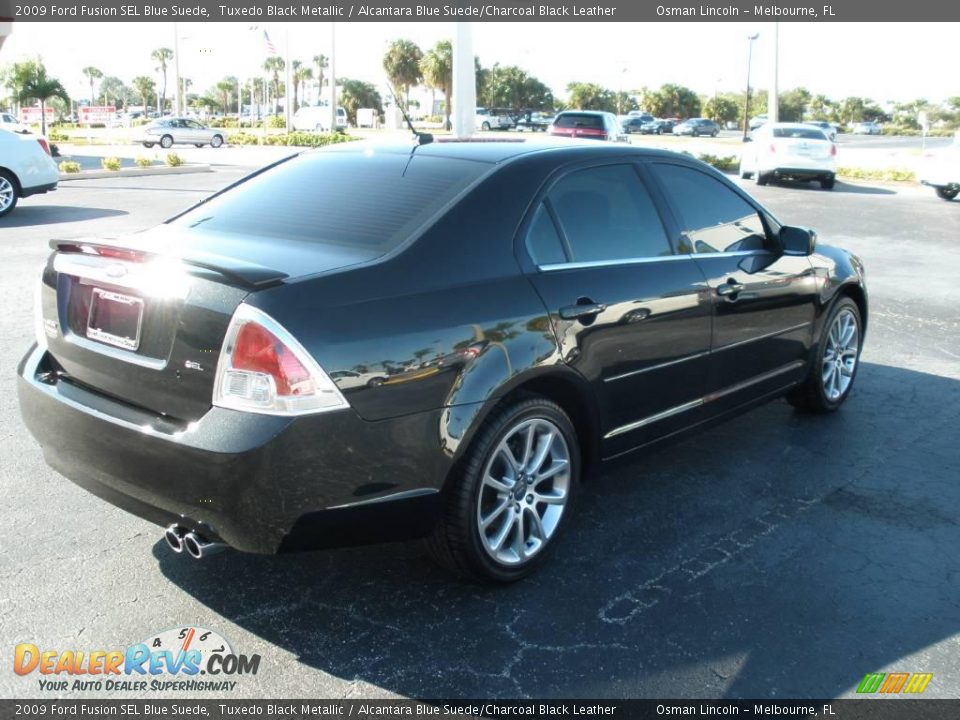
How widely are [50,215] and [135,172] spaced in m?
9.35

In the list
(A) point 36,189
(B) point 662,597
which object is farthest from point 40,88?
(B) point 662,597

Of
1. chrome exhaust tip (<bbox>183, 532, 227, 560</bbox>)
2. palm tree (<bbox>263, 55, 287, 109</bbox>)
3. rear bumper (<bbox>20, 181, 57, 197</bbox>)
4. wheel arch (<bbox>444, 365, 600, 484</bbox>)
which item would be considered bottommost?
chrome exhaust tip (<bbox>183, 532, 227, 560</bbox>)

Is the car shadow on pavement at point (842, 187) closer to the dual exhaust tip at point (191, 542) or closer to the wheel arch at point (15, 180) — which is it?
the wheel arch at point (15, 180)

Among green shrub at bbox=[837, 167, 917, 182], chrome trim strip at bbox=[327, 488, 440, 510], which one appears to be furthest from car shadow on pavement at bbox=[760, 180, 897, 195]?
chrome trim strip at bbox=[327, 488, 440, 510]

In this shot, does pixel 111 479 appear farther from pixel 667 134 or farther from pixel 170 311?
pixel 667 134

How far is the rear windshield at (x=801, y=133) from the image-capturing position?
909 inches

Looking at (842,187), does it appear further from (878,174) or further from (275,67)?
(275,67)

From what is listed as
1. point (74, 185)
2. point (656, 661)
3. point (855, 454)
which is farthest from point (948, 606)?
point (74, 185)

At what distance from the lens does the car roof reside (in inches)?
161

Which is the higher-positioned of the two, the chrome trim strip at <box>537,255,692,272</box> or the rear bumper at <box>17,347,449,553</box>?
the chrome trim strip at <box>537,255,692,272</box>

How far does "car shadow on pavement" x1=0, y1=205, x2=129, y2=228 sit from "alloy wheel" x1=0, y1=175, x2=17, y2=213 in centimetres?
18

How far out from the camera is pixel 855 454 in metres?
5.25

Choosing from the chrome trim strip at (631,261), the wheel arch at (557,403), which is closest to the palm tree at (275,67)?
the chrome trim strip at (631,261)

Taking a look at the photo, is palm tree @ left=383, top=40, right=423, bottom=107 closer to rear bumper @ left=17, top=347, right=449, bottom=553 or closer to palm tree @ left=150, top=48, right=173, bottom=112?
palm tree @ left=150, top=48, right=173, bottom=112
